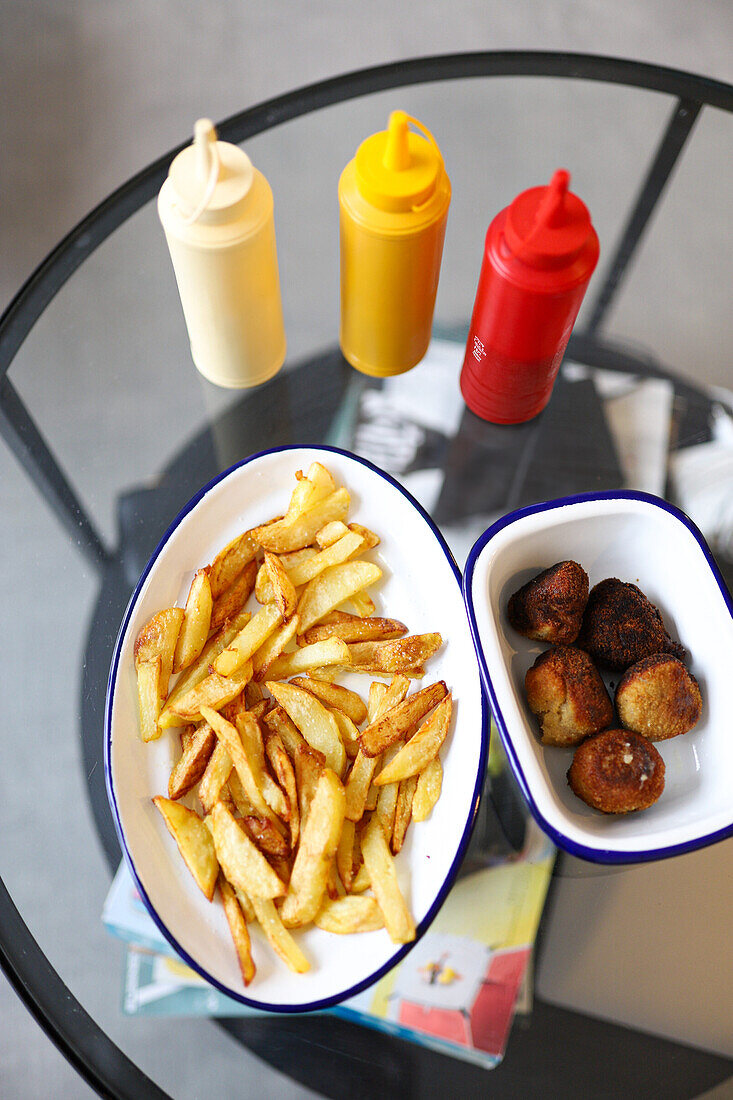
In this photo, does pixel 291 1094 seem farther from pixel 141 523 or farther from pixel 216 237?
pixel 216 237

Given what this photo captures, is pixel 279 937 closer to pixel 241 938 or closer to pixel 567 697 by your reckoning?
pixel 241 938

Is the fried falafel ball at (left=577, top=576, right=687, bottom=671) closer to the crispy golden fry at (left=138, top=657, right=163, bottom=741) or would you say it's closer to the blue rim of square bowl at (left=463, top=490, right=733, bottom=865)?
the blue rim of square bowl at (left=463, top=490, right=733, bottom=865)

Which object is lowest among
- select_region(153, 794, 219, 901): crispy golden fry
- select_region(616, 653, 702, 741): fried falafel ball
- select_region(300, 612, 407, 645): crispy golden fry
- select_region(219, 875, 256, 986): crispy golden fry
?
select_region(219, 875, 256, 986): crispy golden fry

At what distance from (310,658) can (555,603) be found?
0.29 metres

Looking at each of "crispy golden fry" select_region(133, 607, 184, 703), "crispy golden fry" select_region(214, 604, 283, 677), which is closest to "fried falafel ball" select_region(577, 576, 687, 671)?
"crispy golden fry" select_region(214, 604, 283, 677)

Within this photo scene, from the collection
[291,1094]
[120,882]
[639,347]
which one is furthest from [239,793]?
[639,347]

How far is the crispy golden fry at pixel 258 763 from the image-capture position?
96 cm

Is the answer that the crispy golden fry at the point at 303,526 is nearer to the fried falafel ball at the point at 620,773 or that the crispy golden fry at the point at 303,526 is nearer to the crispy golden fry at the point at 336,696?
the crispy golden fry at the point at 336,696

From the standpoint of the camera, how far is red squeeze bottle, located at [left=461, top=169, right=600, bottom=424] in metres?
0.90

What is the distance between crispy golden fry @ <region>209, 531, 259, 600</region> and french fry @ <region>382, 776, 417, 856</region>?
0.32m

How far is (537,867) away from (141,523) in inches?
28.8

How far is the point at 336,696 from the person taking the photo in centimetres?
103

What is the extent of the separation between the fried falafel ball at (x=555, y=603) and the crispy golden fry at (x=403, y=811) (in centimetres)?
23

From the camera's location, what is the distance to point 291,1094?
1035 millimetres
